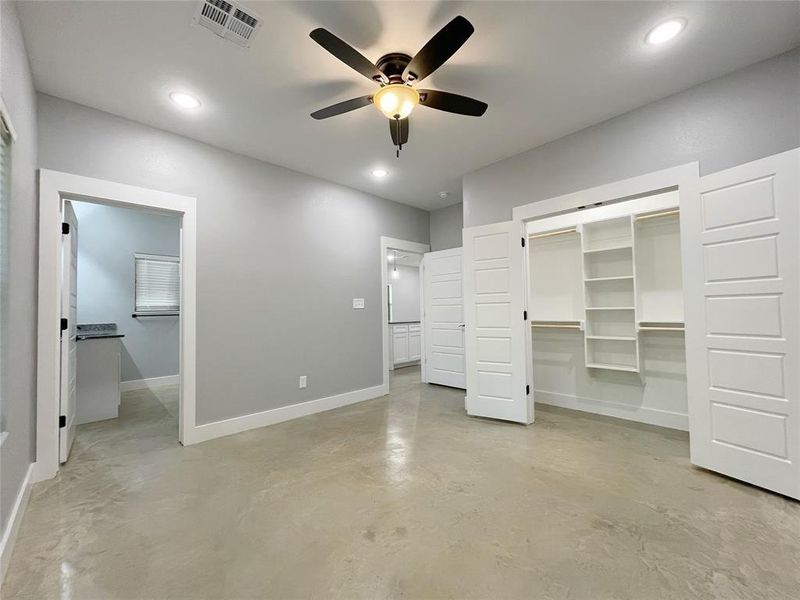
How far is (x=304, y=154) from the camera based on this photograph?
3.50 m

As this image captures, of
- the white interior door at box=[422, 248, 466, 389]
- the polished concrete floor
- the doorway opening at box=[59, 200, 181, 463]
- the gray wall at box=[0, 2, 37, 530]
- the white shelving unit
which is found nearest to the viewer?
the polished concrete floor

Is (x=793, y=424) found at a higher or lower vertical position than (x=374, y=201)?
lower

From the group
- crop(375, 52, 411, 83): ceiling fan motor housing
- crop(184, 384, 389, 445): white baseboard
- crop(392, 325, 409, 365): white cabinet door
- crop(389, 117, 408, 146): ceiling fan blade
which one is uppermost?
crop(375, 52, 411, 83): ceiling fan motor housing

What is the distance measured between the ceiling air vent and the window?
4923 millimetres

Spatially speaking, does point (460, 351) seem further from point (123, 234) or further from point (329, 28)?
point (123, 234)

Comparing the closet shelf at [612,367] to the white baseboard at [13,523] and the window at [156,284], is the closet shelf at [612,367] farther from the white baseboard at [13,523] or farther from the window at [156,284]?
the window at [156,284]

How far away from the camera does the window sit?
5535 mm

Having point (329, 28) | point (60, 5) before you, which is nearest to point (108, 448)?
point (60, 5)

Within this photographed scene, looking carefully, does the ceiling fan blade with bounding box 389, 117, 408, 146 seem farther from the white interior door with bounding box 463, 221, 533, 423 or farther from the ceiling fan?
the white interior door with bounding box 463, 221, 533, 423

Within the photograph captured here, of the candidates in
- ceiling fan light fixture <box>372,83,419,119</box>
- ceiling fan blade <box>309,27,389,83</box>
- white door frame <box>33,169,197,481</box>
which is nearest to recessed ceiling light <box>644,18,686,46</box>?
ceiling fan light fixture <box>372,83,419,119</box>

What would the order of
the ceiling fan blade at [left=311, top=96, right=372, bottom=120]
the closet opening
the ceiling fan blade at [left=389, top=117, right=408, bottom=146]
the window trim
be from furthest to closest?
the window trim → the closet opening → the ceiling fan blade at [left=389, top=117, right=408, bottom=146] → the ceiling fan blade at [left=311, top=96, right=372, bottom=120]

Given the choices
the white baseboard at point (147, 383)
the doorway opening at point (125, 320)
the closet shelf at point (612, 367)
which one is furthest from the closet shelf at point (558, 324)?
the white baseboard at point (147, 383)

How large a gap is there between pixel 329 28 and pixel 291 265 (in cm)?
239

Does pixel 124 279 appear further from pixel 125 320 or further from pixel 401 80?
pixel 401 80
